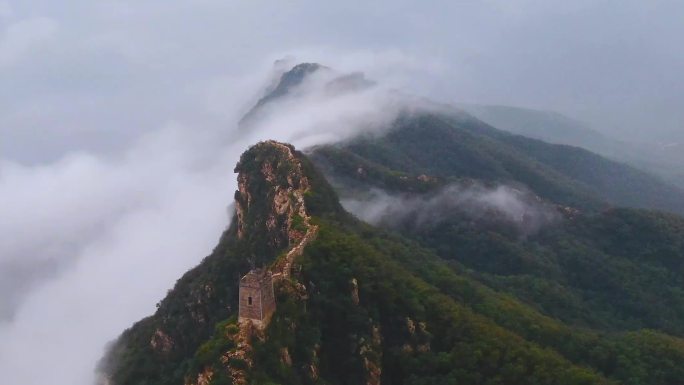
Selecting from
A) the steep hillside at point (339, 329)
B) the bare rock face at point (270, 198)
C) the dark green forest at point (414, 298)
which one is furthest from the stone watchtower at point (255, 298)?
the bare rock face at point (270, 198)

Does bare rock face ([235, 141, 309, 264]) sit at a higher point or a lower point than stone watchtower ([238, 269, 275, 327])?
higher

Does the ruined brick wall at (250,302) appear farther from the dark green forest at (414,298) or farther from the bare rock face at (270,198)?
the bare rock face at (270,198)

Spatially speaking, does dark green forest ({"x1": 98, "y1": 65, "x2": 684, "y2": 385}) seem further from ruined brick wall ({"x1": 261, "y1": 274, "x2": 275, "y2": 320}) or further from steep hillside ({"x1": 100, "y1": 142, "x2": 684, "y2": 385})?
ruined brick wall ({"x1": 261, "y1": 274, "x2": 275, "y2": 320})

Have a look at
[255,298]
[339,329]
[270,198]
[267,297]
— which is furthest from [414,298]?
[270,198]

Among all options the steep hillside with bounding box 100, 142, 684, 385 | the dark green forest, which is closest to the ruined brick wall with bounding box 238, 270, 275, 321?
the steep hillside with bounding box 100, 142, 684, 385

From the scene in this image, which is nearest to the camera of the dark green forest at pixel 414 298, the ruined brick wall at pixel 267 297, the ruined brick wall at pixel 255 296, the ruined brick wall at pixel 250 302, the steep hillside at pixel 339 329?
the ruined brick wall at pixel 255 296

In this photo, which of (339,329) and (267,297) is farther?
(339,329)

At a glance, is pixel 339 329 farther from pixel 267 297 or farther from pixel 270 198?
pixel 270 198
